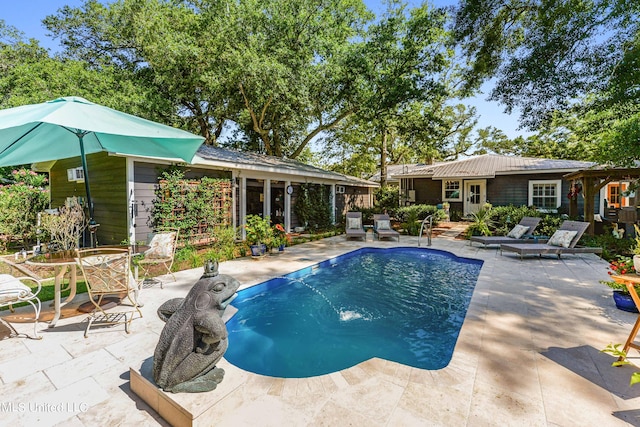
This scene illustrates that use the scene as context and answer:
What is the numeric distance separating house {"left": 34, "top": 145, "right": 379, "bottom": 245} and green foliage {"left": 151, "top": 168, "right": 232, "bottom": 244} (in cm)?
20

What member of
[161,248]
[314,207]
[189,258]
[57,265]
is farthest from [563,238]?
[57,265]

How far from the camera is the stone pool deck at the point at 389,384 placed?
2.23 m

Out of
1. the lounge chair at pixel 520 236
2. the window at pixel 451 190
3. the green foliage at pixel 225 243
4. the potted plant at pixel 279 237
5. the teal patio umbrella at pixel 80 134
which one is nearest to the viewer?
the teal patio umbrella at pixel 80 134

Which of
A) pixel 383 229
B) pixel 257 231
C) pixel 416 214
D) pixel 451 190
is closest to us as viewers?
pixel 257 231

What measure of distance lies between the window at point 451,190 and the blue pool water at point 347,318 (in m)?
10.1

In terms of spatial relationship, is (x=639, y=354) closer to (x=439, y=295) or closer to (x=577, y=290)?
(x=577, y=290)

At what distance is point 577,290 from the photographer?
5.30m

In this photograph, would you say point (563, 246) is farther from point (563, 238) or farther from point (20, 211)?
point (20, 211)

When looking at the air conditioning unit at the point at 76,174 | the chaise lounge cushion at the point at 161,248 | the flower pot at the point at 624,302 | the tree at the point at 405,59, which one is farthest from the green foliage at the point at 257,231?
the flower pot at the point at 624,302

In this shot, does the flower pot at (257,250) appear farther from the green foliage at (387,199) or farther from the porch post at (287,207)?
the green foliage at (387,199)

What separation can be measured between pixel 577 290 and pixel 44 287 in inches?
387

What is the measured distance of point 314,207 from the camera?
13.3 m

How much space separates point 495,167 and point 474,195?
1.84 meters

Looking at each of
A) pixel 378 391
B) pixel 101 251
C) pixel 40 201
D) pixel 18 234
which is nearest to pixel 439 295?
pixel 378 391
